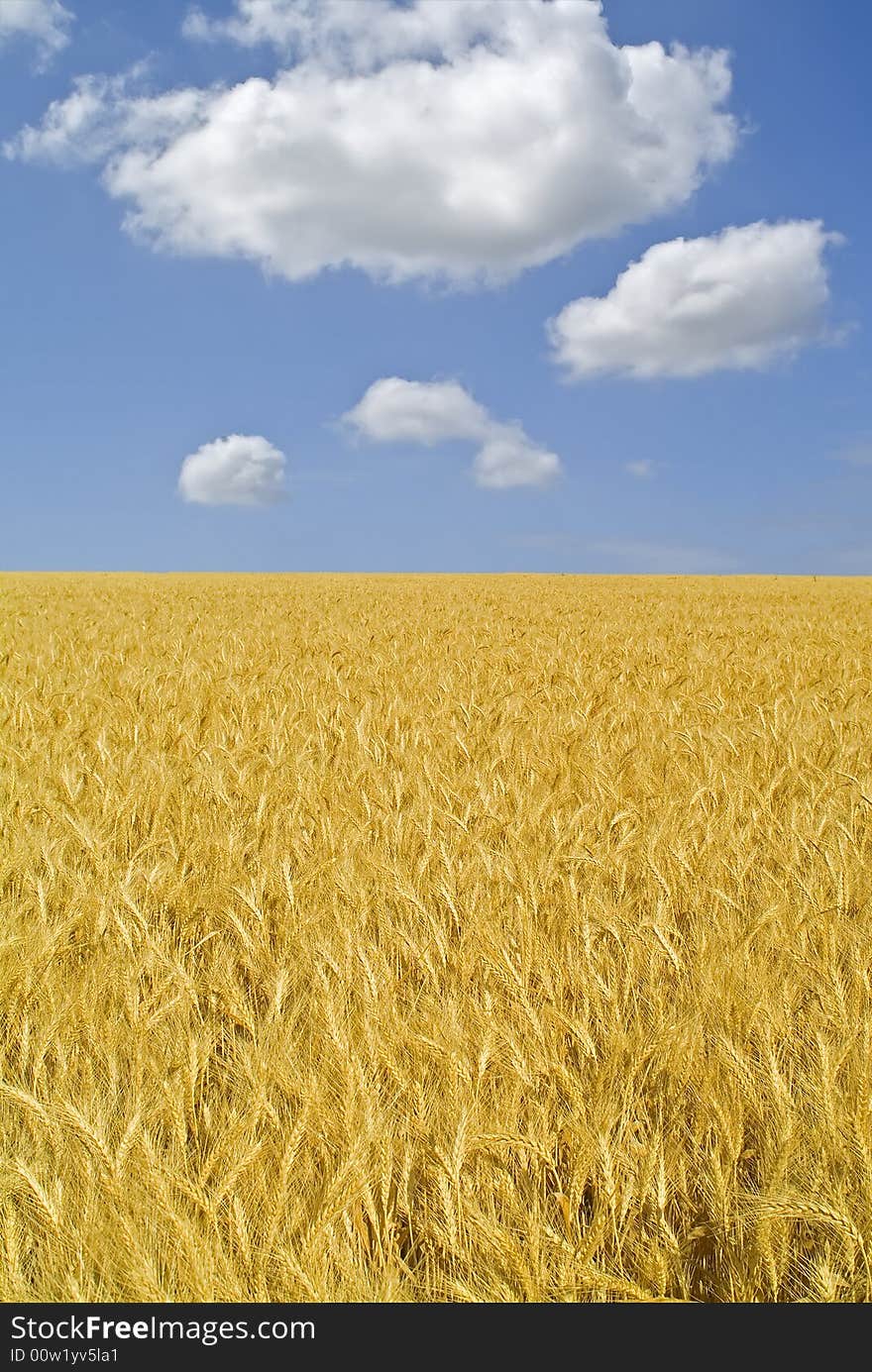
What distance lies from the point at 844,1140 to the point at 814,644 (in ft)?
27.3

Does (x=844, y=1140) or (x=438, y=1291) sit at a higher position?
(x=844, y=1140)

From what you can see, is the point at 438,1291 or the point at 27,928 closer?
the point at 438,1291

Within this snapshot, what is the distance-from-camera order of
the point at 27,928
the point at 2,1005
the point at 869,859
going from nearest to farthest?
the point at 2,1005 < the point at 27,928 < the point at 869,859

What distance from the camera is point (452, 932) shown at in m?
2.03

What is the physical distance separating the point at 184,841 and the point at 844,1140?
192 cm

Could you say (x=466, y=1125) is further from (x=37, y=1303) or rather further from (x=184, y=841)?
(x=184, y=841)

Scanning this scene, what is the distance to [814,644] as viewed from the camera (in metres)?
8.70

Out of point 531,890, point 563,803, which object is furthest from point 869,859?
point 531,890

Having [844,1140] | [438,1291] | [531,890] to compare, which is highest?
[531,890]

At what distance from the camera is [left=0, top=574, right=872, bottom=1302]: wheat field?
1084 millimetres

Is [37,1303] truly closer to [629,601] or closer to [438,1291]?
[438,1291]

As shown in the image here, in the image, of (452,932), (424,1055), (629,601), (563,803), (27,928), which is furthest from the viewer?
(629,601)

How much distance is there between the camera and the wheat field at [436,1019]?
Answer: 1084mm

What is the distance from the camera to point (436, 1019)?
59.5 inches
